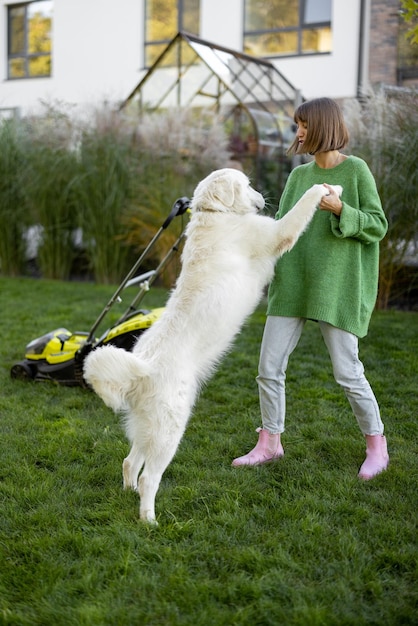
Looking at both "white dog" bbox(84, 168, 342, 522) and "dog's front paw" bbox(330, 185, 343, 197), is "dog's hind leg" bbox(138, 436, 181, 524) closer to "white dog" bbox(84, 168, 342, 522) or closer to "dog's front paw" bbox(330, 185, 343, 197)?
"white dog" bbox(84, 168, 342, 522)

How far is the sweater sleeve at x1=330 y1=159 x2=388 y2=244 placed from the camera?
10.6 feet

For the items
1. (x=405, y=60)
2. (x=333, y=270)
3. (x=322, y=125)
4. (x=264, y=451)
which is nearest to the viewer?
(x=322, y=125)

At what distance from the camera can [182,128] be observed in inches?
380

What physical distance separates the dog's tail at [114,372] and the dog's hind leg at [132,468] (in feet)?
1.39

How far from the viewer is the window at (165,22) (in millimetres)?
16094

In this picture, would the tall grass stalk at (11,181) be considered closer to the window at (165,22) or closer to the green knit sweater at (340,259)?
the window at (165,22)

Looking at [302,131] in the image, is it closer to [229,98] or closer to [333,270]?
[333,270]

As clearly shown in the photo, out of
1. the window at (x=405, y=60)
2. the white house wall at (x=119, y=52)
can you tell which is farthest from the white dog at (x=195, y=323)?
the white house wall at (x=119, y=52)

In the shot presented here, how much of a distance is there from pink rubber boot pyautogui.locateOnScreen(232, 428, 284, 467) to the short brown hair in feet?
5.07

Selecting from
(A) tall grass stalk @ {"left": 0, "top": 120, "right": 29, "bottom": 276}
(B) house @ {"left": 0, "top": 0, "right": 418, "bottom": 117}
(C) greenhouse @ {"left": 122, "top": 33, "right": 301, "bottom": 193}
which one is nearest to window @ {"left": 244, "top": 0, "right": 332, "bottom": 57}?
(B) house @ {"left": 0, "top": 0, "right": 418, "bottom": 117}

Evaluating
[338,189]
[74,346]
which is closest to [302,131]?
[338,189]

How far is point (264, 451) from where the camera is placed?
148 inches

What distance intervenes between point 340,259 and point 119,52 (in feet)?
49.0

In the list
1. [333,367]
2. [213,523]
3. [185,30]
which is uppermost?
[185,30]
